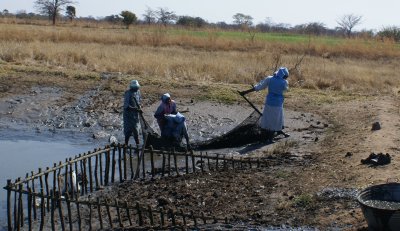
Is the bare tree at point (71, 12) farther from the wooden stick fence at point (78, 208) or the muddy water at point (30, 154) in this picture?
the wooden stick fence at point (78, 208)

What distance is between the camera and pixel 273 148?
44.1 feet

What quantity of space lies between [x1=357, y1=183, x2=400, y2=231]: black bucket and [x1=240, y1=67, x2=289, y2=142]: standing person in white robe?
5839 mm

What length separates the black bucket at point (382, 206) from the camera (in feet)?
23.9

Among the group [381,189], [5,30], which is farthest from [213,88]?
[5,30]

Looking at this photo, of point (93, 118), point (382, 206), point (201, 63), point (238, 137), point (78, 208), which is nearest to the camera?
point (382, 206)

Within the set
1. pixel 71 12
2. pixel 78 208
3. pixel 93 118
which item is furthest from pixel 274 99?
pixel 71 12

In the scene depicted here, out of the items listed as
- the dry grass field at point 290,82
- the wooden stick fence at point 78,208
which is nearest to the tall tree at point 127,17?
the dry grass field at point 290,82

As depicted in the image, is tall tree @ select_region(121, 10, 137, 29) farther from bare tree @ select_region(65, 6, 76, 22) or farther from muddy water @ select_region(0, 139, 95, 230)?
muddy water @ select_region(0, 139, 95, 230)

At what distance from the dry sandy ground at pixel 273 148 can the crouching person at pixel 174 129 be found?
163cm

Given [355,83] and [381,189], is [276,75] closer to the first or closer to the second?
[381,189]

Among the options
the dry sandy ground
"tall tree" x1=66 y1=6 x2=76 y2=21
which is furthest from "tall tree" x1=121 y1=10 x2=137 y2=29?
the dry sandy ground

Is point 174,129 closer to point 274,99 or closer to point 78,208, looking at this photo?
point 274,99

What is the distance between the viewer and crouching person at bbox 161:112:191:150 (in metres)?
12.4

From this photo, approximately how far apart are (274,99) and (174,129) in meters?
2.76
